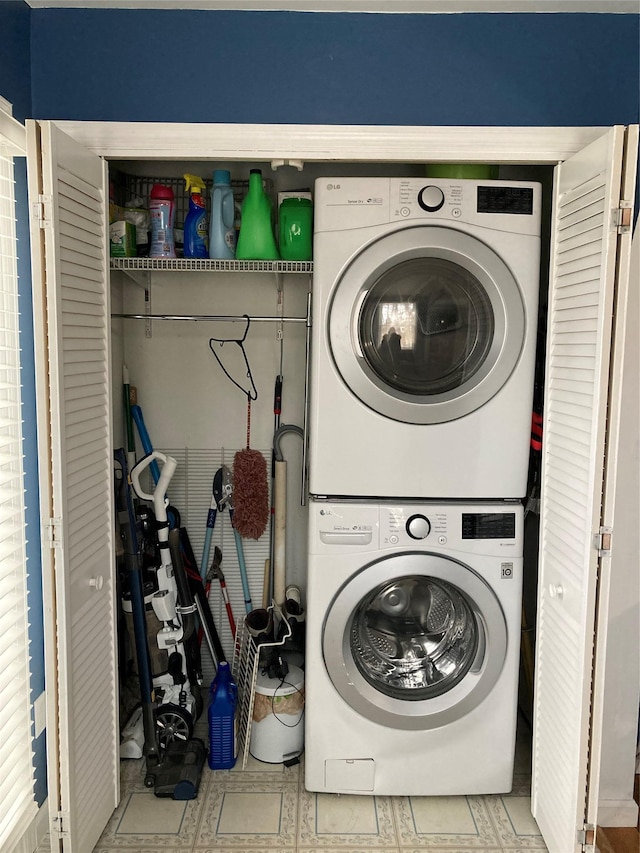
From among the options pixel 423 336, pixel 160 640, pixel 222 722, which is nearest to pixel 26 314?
pixel 423 336

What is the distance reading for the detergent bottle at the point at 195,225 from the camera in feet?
7.39

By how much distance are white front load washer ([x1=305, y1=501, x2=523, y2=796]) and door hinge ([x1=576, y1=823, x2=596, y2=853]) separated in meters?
0.36

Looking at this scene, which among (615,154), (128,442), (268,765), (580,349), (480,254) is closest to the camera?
(615,154)

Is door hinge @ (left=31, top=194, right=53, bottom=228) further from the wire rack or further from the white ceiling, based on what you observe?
the wire rack

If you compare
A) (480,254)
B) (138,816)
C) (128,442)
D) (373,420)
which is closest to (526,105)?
(480,254)

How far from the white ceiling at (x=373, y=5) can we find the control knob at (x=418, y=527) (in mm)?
1465

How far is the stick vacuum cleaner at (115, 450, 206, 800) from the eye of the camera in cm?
222

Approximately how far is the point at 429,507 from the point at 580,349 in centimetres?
62

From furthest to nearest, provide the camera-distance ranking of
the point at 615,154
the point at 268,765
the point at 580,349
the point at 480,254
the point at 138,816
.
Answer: the point at 268,765 < the point at 138,816 < the point at 480,254 < the point at 580,349 < the point at 615,154

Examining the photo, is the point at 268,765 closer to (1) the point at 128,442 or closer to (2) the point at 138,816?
(2) the point at 138,816

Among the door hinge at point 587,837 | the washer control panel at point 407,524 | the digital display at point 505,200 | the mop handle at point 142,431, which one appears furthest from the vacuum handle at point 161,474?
the door hinge at point 587,837

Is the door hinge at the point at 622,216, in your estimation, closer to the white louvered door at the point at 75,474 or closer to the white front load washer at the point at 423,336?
the white front load washer at the point at 423,336

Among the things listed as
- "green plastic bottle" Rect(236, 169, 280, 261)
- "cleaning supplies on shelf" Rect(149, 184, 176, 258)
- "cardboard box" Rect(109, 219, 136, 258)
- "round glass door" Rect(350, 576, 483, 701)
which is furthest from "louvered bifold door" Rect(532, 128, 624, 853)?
"cardboard box" Rect(109, 219, 136, 258)

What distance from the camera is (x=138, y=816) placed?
6.96 ft
